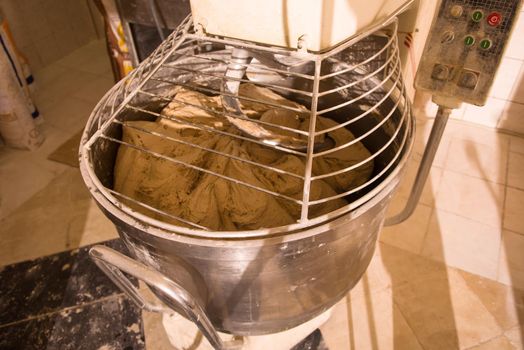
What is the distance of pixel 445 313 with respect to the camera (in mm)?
1194

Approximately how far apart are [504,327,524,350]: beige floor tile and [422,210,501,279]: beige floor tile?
19 centimetres

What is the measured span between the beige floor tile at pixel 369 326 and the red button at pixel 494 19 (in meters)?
0.89

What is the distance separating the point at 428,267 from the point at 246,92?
35.7 inches

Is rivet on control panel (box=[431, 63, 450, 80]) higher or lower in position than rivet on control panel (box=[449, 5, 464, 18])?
lower

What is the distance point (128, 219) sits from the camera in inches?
23.9

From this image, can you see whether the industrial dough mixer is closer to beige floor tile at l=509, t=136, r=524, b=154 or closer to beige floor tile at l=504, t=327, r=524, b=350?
beige floor tile at l=504, t=327, r=524, b=350

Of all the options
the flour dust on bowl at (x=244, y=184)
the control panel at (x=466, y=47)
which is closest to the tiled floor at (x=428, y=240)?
the flour dust on bowl at (x=244, y=184)

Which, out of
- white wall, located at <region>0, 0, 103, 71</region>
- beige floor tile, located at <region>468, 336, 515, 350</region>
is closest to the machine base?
beige floor tile, located at <region>468, 336, 515, 350</region>

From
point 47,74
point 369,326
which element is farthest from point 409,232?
point 47,74

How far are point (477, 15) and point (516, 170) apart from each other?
4.16 ft

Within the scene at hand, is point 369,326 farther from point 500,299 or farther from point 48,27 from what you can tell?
point 48,27

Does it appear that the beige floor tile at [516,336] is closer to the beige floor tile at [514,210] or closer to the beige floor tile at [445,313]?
the beige floor tile at [445,313]

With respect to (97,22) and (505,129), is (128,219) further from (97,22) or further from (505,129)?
(97,22)

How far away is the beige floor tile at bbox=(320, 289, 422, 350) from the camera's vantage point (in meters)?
1.13
